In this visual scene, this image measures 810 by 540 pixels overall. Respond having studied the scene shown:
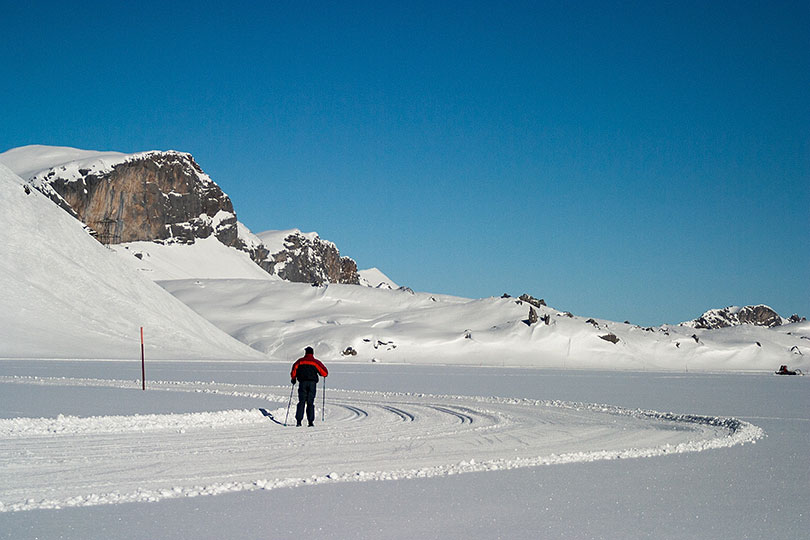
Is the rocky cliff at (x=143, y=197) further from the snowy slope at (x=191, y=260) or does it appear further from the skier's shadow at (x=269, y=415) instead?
the skier's shadow at (x=269, y=415)

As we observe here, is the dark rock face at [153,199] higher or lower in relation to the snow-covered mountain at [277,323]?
higher

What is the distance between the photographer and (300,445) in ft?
39.7

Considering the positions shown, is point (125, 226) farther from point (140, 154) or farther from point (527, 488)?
point (527, 488)

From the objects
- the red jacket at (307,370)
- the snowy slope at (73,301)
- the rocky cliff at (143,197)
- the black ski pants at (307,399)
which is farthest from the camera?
the rocky cliff at (143,197)

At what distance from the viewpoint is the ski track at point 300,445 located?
28.8ft

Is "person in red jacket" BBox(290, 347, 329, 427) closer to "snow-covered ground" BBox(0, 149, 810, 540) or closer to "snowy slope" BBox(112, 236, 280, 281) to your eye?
"snow-covered ground" BBox(0, 149, 810, 540)

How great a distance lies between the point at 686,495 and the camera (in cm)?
823

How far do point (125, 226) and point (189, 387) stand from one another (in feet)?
485

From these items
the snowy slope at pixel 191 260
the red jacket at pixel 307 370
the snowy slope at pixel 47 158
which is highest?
the snowy slope at pixel 47 158

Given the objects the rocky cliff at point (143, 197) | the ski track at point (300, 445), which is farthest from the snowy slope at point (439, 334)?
the rocky cliff at point (143, 197)

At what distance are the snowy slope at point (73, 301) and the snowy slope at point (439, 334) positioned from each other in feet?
43.9

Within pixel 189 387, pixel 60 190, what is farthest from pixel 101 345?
pixel 60 190

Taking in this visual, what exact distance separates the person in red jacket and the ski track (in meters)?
0.41

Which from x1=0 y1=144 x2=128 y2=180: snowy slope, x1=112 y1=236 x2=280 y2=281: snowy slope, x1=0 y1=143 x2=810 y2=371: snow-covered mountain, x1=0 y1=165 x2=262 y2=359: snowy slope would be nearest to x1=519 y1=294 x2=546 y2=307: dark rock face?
x1=0 y1=143 x2=810 y2=371: snow-covered mountain
